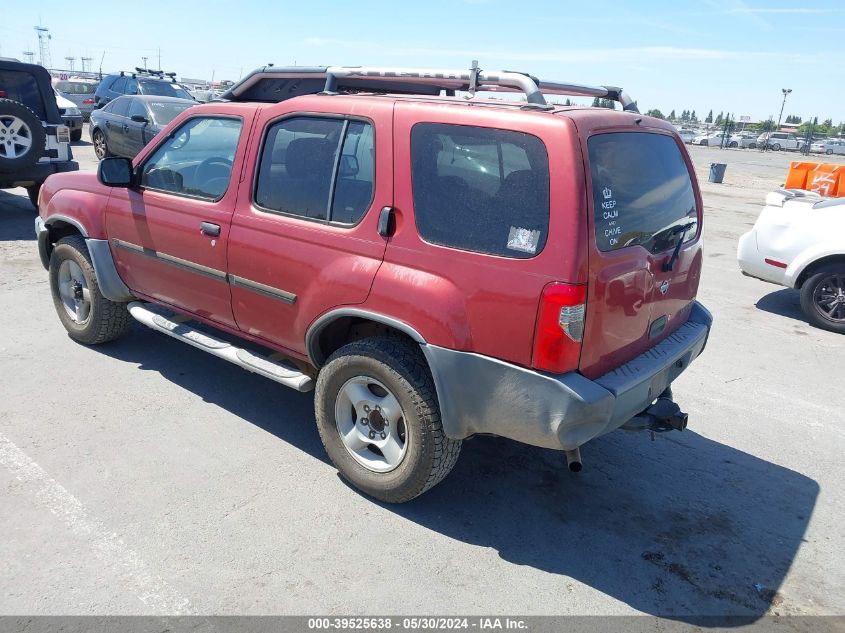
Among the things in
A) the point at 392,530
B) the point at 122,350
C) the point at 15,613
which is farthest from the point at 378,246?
the point at 122,350

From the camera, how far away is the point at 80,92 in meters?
25.0

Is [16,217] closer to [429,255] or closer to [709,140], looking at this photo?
[429,255]

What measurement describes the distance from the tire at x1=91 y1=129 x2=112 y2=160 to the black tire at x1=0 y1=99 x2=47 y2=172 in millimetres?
6811

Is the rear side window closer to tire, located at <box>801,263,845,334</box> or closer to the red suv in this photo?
the red suv

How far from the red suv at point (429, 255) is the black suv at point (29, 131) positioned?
4.95 m

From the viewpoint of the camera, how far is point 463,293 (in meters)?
2.96

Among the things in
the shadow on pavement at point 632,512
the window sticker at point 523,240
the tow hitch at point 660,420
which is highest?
the window sticker at point 523,240

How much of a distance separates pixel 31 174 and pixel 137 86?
35.5ft

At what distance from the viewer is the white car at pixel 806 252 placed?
6.80 m

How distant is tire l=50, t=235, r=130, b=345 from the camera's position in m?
4.96

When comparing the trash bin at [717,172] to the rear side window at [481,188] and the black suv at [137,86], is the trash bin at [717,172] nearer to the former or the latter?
the black suv at [137,86]

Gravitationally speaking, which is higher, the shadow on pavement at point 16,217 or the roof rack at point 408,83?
the roof rack at point 408,83

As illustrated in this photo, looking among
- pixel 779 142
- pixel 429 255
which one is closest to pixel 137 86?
pixel 429 255

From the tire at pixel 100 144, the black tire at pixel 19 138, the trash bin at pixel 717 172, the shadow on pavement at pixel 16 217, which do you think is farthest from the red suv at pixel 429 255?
the trash bin at pixel 717 172
